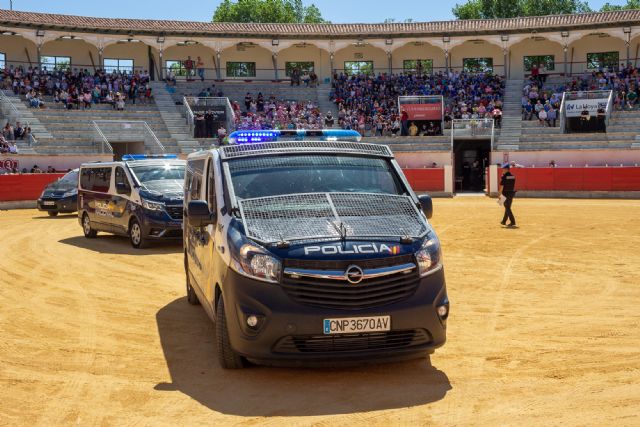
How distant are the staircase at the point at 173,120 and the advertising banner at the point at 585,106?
19.7 m

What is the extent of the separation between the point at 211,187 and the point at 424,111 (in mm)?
35958

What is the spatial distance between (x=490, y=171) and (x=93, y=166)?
70.7ft

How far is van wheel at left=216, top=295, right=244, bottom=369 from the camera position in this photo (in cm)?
673

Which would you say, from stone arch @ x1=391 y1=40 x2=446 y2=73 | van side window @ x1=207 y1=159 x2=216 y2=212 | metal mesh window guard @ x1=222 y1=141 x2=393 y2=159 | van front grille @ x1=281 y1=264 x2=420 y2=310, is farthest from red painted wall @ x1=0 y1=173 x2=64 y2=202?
van front grille @ x1=281 y1=264 x2=420 y2=310

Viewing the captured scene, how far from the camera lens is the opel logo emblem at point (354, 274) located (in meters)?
6.19

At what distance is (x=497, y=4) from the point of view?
87.6 m

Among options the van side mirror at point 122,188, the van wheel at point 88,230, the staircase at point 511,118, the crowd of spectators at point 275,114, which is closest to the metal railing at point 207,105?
the crowd of spectators at point 275,114

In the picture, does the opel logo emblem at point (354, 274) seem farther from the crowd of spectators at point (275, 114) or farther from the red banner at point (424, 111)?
the red banner at point (424, 111)

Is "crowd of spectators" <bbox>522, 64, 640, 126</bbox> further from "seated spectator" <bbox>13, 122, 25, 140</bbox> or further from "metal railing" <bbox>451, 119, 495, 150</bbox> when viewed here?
"seated spectator" <bbox>13, 122, 25, 140</bbox>

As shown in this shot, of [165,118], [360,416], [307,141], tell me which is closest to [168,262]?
[307,141]

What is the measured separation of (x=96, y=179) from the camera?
19078mm

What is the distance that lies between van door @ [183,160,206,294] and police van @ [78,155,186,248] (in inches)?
249

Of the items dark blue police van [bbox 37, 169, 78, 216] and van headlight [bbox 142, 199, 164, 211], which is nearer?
van headlight [bbox 142, 199, 164, 211]

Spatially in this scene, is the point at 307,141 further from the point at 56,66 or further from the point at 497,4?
the point at 497,4
